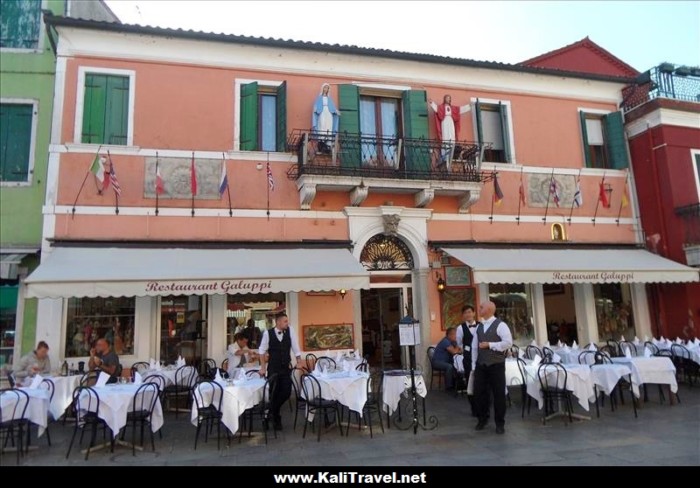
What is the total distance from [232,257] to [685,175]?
11261 mm

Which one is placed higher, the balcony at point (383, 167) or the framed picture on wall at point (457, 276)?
the balcony at point (383, 167)

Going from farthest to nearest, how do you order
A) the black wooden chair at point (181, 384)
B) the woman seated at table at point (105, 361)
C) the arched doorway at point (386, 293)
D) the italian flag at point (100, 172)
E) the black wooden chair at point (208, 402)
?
the arched doorway at point (386, 293), the italian flag at point (100, 172), the black wooden chair at point (181, 384), the woman seated at table at point (105, 361), the black wooden chair at point (208, 402)

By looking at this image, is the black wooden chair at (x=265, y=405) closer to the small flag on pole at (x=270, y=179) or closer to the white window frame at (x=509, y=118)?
the small flag on pole at (x=270, y=179)

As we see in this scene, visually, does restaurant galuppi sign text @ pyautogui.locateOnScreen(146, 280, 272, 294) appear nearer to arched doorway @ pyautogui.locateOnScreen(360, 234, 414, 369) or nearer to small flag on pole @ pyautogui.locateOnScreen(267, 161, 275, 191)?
small flag on pole @ pyautogui.locateOnScreen(267, 161, 275, 191)

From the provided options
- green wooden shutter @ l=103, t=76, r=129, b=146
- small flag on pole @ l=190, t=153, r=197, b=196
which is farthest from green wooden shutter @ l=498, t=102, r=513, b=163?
green wooden shutter @ l=103, t=76, r=129, b=146

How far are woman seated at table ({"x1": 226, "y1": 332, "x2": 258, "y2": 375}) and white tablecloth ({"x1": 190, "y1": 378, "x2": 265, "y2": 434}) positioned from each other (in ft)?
7.33

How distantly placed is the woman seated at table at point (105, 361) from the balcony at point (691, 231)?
12.7 metres

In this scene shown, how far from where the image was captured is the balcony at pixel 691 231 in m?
12.2

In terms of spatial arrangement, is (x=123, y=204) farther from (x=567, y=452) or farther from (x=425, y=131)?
(x=567, y=452)

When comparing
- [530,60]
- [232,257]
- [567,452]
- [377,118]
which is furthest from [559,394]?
[530,60]

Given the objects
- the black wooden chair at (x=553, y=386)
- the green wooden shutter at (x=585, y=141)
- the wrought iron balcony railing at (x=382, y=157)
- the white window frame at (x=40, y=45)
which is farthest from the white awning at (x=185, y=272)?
the green wooden shutter at (x=585, y=141)

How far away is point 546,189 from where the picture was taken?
12.6 metres

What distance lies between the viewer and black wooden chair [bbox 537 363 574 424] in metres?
7.63

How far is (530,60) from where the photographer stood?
53.5ft
